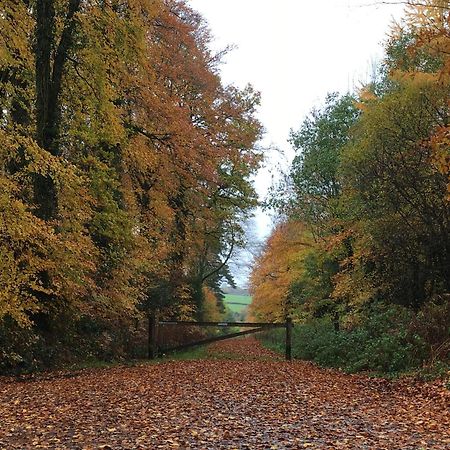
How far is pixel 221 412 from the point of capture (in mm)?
7742

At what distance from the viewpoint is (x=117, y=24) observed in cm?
1305

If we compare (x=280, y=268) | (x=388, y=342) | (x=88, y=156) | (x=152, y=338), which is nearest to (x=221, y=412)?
(x=388, y=342)

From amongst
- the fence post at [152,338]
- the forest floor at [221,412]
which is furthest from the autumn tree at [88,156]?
the forest floor at [221,412]

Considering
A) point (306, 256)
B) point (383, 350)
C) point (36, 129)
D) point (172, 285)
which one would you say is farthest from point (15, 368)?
point (306, 256)

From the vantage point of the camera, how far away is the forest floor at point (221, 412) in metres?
5.93

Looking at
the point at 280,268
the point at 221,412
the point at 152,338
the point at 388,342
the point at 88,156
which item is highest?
the point at 88,156

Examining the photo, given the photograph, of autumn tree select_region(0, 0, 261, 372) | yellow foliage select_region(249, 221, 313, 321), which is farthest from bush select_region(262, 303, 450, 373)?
yellow foliage select_region(249, 221, 313, 321)

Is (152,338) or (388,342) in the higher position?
(388,342)

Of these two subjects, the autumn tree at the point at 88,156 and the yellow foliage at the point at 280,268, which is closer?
the autumn tree at the point at 88,156

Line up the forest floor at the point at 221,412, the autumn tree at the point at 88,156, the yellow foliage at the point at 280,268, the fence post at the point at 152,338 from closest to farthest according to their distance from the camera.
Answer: the forest floor at the point at 221,412 → the autumn tree at the point at 88,156 → the fence post at the point at 152,338 → the yellow foliage at the point at 280,268

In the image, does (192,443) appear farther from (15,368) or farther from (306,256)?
(306,256)

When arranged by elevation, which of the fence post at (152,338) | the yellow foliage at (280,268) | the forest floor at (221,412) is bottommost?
the forest floor at (221,412)

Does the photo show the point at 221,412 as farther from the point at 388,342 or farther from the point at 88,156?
the point at 88,156

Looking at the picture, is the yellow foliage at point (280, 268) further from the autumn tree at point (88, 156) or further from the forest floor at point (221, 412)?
the forest floor at point (221, 412)
